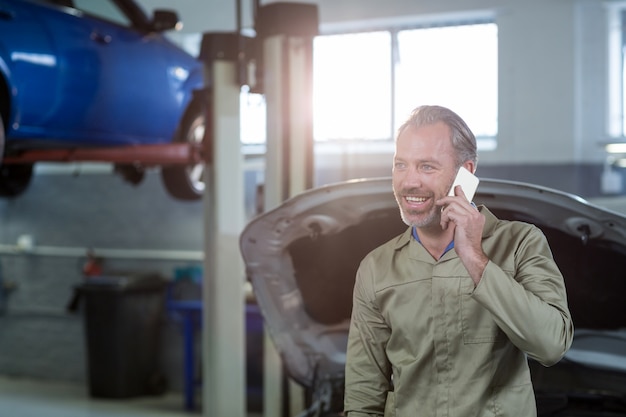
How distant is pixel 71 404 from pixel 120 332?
2.00 ft

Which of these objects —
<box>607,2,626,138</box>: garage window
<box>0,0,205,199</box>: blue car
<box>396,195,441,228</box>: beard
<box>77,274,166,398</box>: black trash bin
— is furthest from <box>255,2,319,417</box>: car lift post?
<box>77,274,166,398</box>: black trash bin

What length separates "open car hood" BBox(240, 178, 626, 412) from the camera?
1.59 metres

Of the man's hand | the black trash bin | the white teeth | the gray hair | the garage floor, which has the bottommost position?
the garage floor

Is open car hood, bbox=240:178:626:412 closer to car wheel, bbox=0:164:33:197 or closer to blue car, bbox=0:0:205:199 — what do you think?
blue car, bbox=0:0:205:199

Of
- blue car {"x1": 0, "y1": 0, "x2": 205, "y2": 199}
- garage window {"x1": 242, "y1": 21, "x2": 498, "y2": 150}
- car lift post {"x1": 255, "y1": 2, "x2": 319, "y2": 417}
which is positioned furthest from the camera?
blue car {"x1": 0, "y1": 0, "x2": 205, "y2": 199}

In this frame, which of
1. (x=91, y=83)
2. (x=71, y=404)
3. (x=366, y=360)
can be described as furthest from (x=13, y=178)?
(x=366, y=360)

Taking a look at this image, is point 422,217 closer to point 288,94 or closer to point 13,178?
point 288,94

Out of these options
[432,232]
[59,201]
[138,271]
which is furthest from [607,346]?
[59,201]

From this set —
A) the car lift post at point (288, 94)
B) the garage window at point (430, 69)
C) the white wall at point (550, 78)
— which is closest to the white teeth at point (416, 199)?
the garage window at point (430, 69)

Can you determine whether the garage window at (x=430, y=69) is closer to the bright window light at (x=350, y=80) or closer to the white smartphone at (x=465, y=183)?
the bright window light at (x=350, y=80)

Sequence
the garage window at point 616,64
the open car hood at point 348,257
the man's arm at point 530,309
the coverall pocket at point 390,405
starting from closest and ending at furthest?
the man's arm at point 530,309 < the coverall pocket at point 390,405 < the open car hood at point 348,257 < the garage window at point 616,64

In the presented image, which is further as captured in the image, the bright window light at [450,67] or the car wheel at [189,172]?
the car wheel at [189,172]

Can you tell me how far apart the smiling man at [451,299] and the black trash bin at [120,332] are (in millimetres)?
4425

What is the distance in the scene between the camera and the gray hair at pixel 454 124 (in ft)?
4.25
